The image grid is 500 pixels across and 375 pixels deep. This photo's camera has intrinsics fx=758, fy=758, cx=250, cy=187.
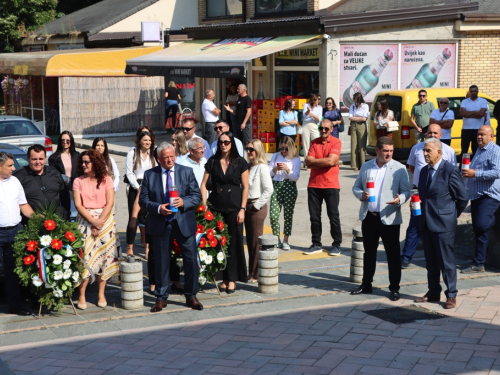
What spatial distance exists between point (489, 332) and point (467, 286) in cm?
176

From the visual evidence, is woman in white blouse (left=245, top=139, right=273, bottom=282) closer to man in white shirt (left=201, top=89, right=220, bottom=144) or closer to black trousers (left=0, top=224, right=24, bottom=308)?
black trousers (left=0, top=224, right=24, bottom=308)

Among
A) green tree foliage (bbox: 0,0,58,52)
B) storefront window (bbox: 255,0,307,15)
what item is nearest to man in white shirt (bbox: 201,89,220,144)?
storefront window (bbox: 255,0,307,15)

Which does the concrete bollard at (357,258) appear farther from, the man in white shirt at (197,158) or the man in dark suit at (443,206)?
the man in white shirt at (197,158)

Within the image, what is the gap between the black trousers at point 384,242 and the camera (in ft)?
27.7

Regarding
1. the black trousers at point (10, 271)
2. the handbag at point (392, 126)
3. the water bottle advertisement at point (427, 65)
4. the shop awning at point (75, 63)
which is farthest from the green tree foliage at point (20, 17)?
the black trousers at point (10, 271)

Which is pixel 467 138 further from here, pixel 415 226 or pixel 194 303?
pixel 194 303

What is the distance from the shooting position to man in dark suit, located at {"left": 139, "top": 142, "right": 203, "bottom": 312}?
8000mm

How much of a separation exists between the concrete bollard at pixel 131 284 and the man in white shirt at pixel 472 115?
1023cm

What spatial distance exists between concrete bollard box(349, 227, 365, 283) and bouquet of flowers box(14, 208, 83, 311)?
10.8 feet

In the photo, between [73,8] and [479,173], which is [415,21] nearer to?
[479,173]

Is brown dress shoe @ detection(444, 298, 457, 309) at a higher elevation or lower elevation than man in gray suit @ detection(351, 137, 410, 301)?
lower

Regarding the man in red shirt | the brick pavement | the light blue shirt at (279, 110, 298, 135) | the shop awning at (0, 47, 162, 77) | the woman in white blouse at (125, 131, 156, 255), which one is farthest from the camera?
the shop awning at (0, 47, 162, 77)

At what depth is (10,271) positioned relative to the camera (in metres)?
8.02

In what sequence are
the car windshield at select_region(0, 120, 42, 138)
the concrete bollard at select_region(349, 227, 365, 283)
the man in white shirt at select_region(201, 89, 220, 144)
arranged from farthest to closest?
the man in white shirt at select_region(201, 89, 220, 144) < the car windshield at select_region(0, 120, 42, 138) < the concrete bollard at select_region(349, 227, 365, 283)
